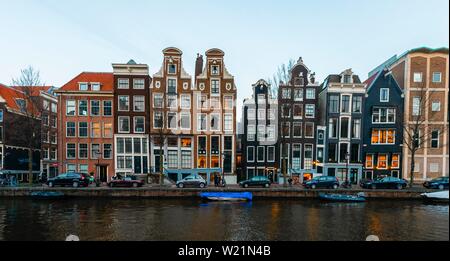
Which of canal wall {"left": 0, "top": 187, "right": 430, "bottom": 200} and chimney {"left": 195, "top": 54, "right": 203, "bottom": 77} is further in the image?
chimney {"left": 195, "top": 54, "right": 203, "bottom": 77}

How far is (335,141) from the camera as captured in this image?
25.0 m

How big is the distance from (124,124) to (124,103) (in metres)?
2.38

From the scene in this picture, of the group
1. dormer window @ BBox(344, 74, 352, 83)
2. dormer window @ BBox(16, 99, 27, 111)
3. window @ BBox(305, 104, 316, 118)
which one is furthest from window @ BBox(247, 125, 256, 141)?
dormer window @ BBox(16, 99, 27, 111)

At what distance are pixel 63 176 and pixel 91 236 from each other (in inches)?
565

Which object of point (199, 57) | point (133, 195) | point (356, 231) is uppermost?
point (199, 57)

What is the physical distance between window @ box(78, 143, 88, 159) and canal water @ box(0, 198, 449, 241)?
8.84 m

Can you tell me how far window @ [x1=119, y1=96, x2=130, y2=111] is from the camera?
25.2 meters

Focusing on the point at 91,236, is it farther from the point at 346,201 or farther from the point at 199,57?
the point at 199,57

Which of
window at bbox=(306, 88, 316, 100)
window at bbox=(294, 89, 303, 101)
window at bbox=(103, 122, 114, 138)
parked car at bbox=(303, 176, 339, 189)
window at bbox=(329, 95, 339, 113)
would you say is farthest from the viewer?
window at bbox=(103, 122, 114, 138)

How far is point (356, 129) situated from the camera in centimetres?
2462

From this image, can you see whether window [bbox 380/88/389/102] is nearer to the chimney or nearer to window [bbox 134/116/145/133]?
the chimney
